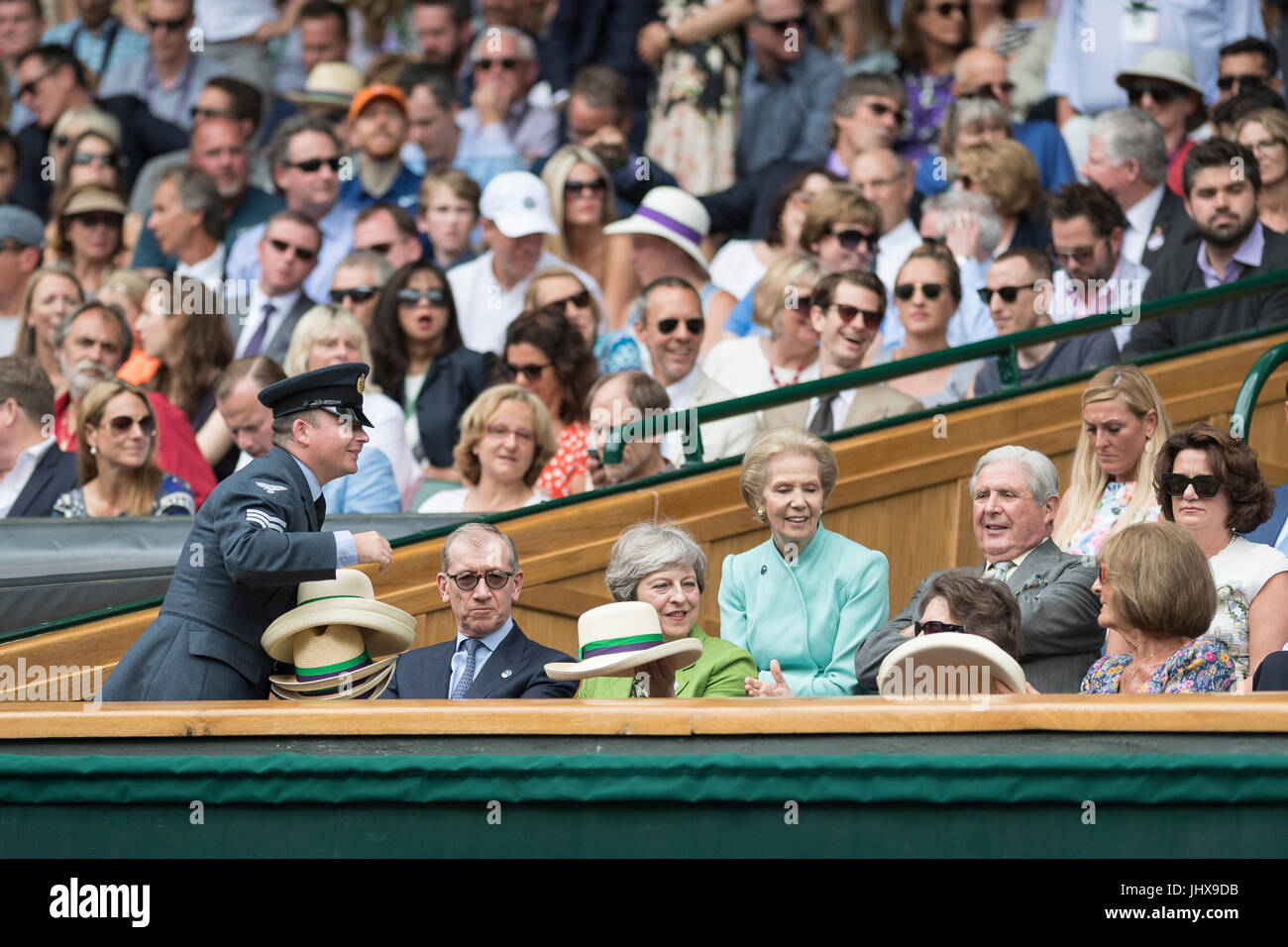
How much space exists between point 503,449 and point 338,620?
2552 millimetres

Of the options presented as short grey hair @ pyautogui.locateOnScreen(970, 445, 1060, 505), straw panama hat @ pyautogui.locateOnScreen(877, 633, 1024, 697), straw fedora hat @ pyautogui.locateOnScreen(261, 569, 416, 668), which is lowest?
straw panama hat @ pyautogui.locateOnScreen(877, 633, 1024, 697)

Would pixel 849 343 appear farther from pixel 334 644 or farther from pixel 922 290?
pixel 334 644

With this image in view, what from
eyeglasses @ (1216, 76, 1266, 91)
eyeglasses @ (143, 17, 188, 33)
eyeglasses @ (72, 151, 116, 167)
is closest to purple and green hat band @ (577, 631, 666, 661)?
eyeglasses @ (1216, 76, 1266, 91)

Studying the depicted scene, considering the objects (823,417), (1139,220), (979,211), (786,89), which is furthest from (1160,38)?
(823,417)

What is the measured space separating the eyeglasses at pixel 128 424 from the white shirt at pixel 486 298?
1657 millimetres

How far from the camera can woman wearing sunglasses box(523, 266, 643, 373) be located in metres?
7.86

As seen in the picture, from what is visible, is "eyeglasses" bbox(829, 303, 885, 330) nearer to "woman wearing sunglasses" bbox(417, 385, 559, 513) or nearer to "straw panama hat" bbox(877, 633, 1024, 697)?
"woman wearing sunglasses" bbox(417, 385, 559, 513)

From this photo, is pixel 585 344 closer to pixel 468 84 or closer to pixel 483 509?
pixel 483 509

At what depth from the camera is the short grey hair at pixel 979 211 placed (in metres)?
8.05

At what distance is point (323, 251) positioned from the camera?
30.6 ft

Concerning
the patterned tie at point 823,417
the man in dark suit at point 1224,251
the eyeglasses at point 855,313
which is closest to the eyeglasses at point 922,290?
the eyeglasses at point 855,313

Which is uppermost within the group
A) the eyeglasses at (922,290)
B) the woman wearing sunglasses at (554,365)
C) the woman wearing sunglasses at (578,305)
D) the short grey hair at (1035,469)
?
the woman wearing sunglasses at (578,305)

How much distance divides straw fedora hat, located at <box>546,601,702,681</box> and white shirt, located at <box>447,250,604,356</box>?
408cm

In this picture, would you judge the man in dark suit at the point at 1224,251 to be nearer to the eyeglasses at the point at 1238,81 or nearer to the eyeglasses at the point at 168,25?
the eyeglasses at the point at 1238,81
